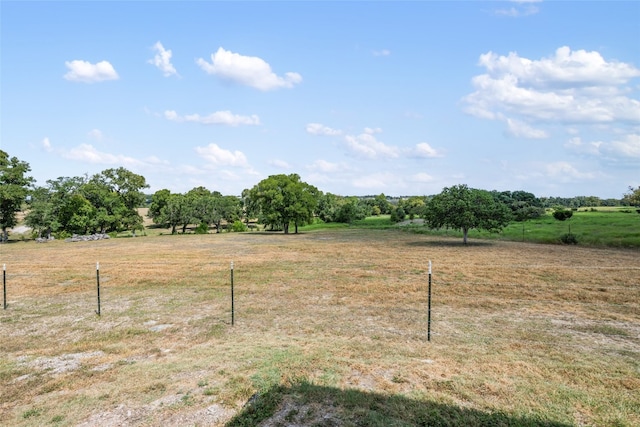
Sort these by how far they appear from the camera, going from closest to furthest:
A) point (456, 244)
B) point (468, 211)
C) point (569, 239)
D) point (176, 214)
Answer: point (468, 211) → point (569, 239) → point (456, 244) → point (176, 214)

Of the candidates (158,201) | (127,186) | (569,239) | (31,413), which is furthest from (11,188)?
(569,239)

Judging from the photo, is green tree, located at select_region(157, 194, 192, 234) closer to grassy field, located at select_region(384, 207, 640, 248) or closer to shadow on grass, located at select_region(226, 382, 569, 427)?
grassy field, located at select_region(384, 207, 640, 248)

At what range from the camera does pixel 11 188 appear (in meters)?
57.5

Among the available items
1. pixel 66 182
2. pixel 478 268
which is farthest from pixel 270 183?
pixel 478 268

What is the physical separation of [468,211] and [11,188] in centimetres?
6962

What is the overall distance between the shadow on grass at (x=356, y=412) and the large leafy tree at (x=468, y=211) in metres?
39.1

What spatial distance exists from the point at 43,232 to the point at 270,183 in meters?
41.0

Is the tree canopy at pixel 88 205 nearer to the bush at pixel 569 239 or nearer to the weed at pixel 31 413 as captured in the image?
the weed at pixel 31 413

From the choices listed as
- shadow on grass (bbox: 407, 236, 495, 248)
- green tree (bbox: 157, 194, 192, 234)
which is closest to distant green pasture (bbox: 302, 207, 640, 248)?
shadow on grass (bbox: 407, 236, 495, 248)

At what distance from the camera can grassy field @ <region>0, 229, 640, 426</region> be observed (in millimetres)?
7047

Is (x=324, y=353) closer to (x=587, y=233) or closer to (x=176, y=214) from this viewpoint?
(x=587, y=233)

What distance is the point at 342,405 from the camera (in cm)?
711

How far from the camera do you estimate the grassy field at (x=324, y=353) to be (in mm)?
7047

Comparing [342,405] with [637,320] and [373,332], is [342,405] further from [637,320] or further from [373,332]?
[637,320]
